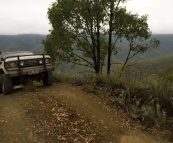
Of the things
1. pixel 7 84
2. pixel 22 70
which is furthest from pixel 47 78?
pixel 7 84

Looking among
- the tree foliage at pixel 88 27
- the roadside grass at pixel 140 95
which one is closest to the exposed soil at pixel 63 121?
the roadside grass at pixel 140 95

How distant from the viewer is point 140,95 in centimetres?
612

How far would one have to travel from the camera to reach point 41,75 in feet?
25.6

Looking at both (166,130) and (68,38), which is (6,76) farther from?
(68,38)

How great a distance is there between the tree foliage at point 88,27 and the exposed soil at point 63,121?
643 cm

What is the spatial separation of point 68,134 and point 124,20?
992 centimetres

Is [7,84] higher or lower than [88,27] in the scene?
lower

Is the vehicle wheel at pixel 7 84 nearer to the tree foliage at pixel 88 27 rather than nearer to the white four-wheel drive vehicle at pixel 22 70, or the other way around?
the white four-wheel drive vehicle at pixel 22 70

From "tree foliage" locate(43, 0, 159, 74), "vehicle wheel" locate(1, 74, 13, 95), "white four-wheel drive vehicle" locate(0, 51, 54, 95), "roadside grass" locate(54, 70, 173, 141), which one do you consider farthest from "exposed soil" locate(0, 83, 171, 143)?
"tree foliage" locate(43, 0, 159, 74)

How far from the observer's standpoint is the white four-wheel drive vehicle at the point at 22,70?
6.73m

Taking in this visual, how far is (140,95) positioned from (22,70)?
4.31 meters

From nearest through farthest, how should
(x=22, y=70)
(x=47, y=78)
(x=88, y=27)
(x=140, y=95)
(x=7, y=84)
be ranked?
(x=140, y=95), (x=7, y=84), (x=22, y=70), (x=47, y=78), (x=88, y=27)

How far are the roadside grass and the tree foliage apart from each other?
484cm

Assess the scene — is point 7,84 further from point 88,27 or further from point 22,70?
point 88,27
